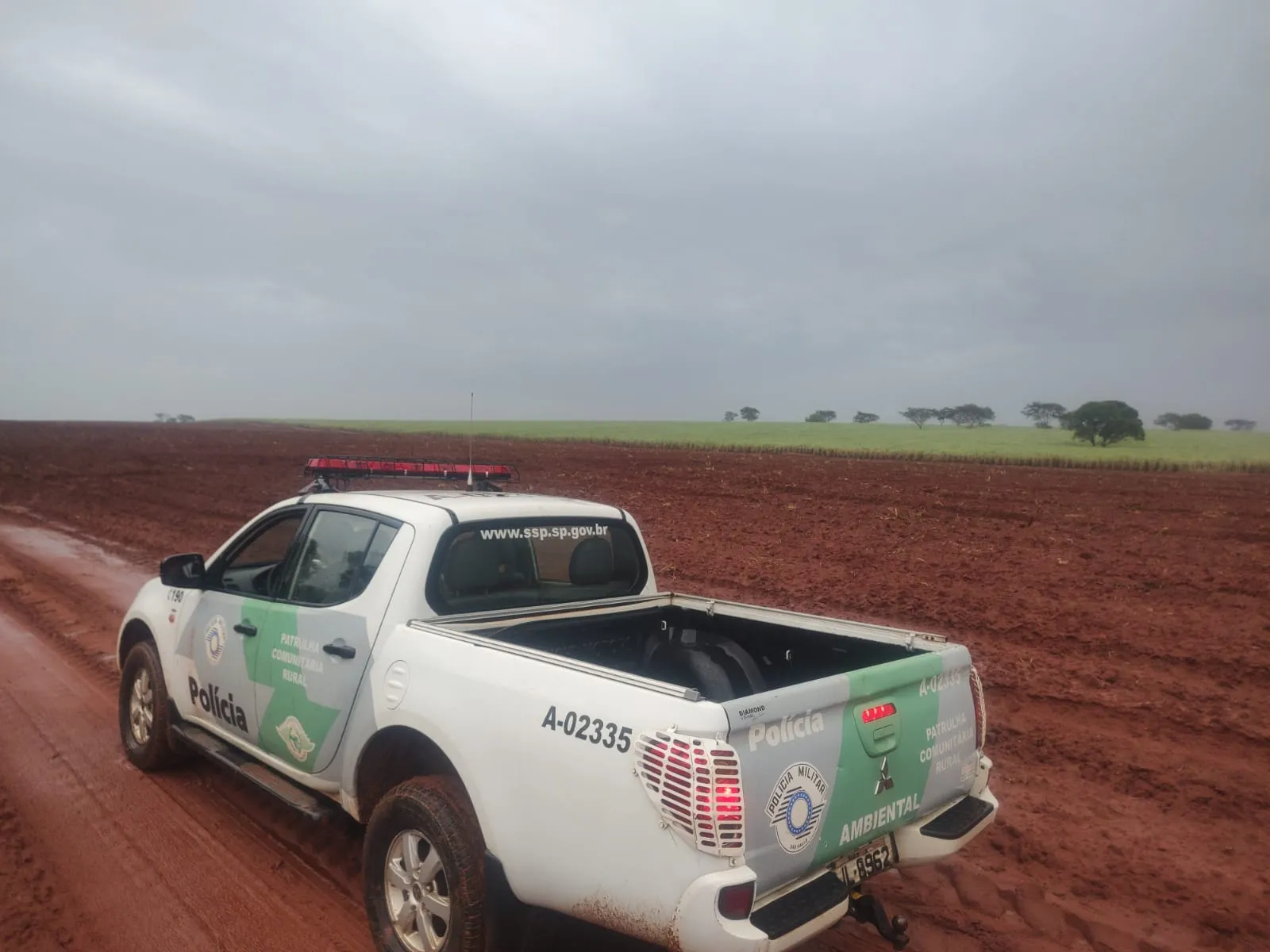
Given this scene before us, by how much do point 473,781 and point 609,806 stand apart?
2.09 ft

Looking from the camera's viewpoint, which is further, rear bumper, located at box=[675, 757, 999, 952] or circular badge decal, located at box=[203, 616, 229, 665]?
circular badge decal, located at box=[203, 616, 229, 665]

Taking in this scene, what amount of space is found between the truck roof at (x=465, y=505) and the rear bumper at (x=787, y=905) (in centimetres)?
208

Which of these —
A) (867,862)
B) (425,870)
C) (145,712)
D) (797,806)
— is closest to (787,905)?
(797,806)

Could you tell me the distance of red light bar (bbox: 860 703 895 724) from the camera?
10.0ft

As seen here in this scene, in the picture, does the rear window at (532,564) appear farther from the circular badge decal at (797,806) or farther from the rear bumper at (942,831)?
the rear bumper at (942,831)

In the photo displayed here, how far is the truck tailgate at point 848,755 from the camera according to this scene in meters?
2.63

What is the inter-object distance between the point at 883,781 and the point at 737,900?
0.83 metres

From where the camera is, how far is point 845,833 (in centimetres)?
293

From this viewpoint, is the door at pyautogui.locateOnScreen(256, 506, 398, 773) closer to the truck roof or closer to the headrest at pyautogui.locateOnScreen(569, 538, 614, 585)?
the truck roof

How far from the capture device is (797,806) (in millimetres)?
2740

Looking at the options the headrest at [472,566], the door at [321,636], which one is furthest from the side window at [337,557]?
the headrest at [472,566]

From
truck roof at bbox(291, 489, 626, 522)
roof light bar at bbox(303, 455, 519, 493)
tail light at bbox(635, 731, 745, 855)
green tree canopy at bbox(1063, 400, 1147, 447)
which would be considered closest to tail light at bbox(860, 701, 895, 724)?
tail light at bbox(635, 731, 745, 855)

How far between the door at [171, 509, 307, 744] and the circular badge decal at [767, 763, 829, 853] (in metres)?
2.79

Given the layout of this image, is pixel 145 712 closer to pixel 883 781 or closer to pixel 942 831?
pixel 883 781
